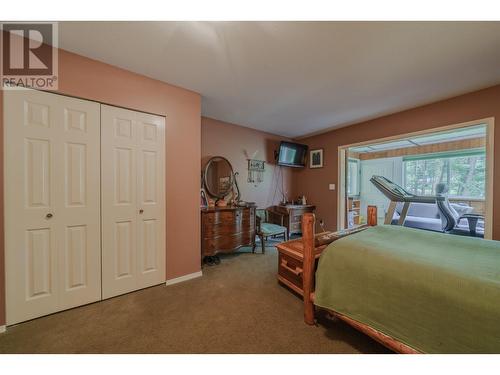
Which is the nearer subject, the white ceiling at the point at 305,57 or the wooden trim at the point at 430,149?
the white ceiling at the point at 305,57

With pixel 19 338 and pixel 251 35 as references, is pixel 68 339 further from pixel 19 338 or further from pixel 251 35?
pixel 251 35

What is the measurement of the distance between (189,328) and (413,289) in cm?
156

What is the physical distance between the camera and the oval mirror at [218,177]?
312cm

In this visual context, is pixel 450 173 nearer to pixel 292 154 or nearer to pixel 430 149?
pixel 430 149

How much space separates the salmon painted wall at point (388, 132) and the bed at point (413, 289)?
1.62m

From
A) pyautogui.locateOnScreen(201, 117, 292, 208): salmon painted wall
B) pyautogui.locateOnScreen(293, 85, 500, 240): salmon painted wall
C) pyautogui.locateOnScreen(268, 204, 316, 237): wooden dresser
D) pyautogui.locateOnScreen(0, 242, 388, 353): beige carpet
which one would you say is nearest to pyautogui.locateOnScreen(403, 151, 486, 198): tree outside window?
pyautogui.locateOnScreen(293, 85, 500, 240): salmon painted wall

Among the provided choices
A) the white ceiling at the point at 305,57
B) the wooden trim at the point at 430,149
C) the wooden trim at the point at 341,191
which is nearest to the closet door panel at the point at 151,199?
the white ceiling at the point at 305,57

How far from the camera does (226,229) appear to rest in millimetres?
2855

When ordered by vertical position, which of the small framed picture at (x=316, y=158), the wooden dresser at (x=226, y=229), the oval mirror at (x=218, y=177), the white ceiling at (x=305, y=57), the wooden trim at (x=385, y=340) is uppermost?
the white ceiling at (x=305, y=57)

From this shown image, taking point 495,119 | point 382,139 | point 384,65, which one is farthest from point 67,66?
point 495,119

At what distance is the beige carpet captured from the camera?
4.32 ft

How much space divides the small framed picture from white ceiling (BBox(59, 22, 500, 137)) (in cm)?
154

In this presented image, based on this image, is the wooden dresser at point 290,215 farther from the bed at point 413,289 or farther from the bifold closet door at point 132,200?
the bifold closet door at point 132,200

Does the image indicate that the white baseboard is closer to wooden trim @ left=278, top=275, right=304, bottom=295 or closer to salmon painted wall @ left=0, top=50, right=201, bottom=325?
salmon painted wall @ left=0, top=50, right=201, bottom=325
